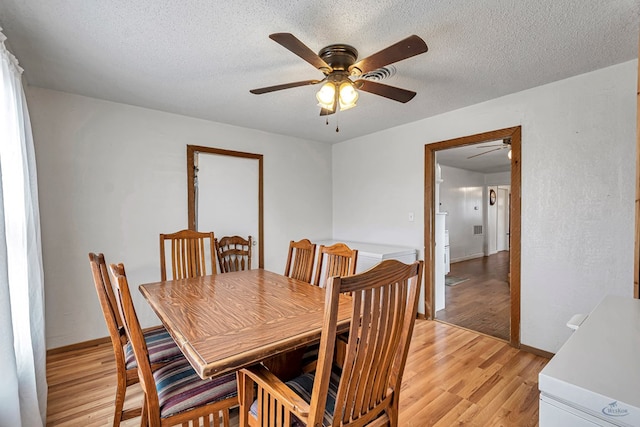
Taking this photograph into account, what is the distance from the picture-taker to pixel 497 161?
5926 millimetres

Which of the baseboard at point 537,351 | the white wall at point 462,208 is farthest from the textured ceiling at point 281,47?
the white wall at point 462,208

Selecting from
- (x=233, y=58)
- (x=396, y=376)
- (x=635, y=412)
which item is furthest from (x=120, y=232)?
(x=635, y=412)

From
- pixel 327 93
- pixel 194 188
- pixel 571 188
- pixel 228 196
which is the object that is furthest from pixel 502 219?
pixel 327 93

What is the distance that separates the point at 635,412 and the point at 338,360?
1249 millimetres

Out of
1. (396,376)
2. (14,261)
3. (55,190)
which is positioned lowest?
(396,376)

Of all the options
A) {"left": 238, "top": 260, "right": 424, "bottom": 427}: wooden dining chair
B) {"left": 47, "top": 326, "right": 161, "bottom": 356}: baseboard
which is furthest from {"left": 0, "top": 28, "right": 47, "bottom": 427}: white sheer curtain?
{"left": 238, "top": 260, "right": 424, "bottom": 427}: wooden dining chair

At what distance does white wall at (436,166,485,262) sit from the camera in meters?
6.62

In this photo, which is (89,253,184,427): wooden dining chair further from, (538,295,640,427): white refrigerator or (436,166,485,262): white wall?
(436,166,485,262): white wall

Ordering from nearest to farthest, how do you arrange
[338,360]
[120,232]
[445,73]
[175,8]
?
[175,8] → [338,360] → [445,73] → [120,232]

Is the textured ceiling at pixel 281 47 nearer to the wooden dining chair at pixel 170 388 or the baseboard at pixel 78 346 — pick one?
the wooden dining chair at pixel 170 388

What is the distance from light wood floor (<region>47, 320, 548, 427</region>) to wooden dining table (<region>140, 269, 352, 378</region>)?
2.53 feet

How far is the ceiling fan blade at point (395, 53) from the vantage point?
4.42ft

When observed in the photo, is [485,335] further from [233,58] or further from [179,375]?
[233,58]

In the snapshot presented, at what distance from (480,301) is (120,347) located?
4.11 meters
